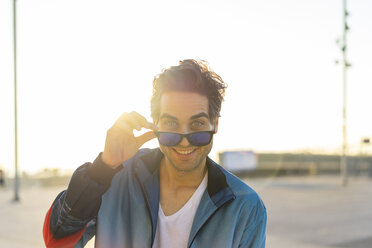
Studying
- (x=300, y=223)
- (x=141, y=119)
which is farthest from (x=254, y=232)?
(x=300, y=223)

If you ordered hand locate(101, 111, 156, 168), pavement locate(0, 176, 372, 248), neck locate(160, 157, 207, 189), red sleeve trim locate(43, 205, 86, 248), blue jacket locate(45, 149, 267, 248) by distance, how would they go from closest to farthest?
hand locate(101, 111, 156, 168), red sleeve trim locate(43, 205, 86, 248), blue jacket locate(45, 149, 267, 248), neck locate(160, 157, 207, 189), pavement locate(0, 176, 372, 248)

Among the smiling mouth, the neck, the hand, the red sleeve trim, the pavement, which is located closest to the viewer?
the hand

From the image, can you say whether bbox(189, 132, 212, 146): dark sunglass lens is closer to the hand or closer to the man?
the man

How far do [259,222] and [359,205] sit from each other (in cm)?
1218

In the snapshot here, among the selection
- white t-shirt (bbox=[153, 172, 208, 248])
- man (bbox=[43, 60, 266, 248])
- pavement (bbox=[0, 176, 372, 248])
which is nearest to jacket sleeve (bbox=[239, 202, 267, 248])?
man (bbox=[43, 60, 266, 248])

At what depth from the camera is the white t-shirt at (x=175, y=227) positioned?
2.42m

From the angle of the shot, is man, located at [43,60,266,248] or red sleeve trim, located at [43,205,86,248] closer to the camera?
red sleeve trim, located at [43,205,86,248]

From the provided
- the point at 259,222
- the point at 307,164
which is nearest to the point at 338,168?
the point at 307,164

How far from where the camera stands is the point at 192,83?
2508 mm

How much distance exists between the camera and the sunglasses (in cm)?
241

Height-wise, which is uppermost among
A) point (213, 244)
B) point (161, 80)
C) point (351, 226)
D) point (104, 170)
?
point (161, 80)

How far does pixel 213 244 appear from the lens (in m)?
2.39

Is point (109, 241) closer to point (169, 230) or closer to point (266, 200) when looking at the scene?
point (169, 230)

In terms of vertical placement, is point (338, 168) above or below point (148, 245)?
below
